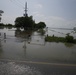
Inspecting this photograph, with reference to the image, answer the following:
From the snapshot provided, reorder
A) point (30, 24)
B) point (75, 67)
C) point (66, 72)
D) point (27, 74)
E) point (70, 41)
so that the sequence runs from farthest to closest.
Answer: point (30, 24) < point (70, 41) < point (75, 67) < point (66, 72) < point (27, 74)

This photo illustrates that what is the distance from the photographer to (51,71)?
19.4ft

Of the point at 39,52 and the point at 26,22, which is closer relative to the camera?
the point at 39,52

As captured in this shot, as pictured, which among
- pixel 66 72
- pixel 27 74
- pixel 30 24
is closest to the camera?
pixel 27 74

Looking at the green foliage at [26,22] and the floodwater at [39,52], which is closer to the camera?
the floodwater at [39,52]

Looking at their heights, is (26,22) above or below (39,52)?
above

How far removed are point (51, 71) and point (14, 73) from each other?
66.8 inches

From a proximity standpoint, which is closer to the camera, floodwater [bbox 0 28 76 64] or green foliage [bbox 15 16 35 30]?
floodwater [bbox 0 28 76 64]

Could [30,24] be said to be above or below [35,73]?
above

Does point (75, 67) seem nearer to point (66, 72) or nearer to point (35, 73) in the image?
point (66, 72)

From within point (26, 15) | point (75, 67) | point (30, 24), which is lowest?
point (75, 67)

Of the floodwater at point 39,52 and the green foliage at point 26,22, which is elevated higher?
the green foliage at point 26,22

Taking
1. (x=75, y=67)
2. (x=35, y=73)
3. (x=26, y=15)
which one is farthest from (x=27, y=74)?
(x=26, y=15)

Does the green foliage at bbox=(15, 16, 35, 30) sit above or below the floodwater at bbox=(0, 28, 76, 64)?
above

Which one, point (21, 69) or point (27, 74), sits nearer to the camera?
point (27, 74)
